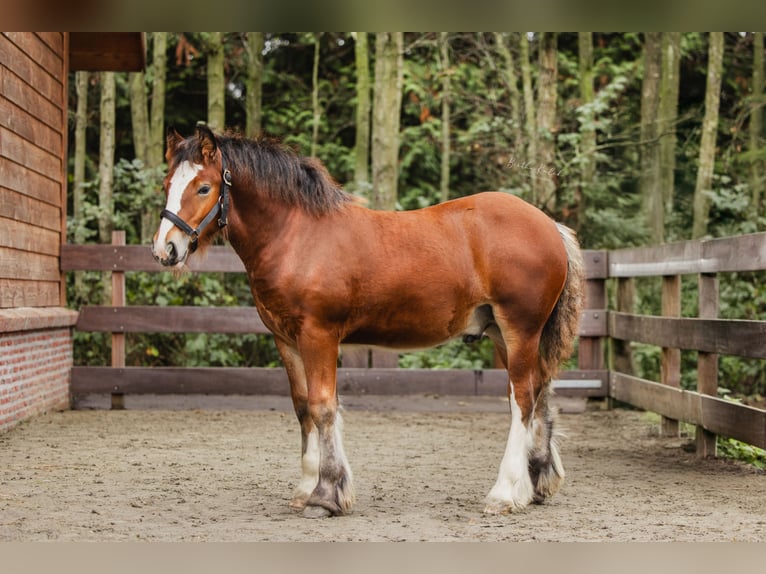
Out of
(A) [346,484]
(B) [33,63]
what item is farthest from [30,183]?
(A) [346,484]

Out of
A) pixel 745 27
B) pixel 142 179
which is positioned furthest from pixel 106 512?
pixel 142 179

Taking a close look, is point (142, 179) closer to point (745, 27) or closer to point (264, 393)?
point (264, 393)

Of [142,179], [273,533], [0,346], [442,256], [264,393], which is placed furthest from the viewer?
[142,179]

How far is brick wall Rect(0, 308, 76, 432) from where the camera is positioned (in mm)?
7625

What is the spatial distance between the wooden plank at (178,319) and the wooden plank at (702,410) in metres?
3.59

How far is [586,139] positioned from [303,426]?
8.24 m

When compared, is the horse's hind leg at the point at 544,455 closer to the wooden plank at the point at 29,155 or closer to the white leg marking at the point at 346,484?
the white leg marking at the point at 346,484

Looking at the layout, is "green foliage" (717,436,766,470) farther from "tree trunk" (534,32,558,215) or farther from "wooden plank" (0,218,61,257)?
"wooden plank" (0,218,61,257)

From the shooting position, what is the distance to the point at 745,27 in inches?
179

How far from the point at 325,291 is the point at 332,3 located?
1510 millimetres

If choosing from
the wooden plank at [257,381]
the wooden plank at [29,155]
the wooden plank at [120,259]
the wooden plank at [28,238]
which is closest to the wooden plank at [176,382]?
the wooden plank at [257,381]

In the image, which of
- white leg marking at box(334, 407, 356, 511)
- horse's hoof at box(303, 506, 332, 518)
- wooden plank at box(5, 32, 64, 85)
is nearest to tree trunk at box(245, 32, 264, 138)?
wooden plank at box(5, 32, 64, 85)

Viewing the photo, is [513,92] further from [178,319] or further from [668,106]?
[178,319]

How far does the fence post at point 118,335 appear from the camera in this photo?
30.8ft
